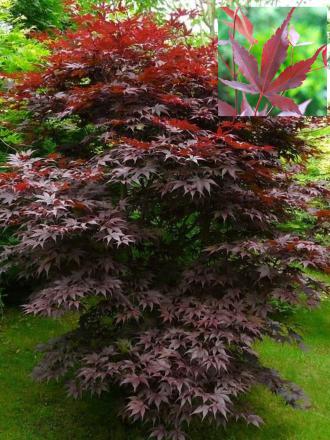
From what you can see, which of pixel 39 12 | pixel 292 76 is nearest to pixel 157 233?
pixel 292 76

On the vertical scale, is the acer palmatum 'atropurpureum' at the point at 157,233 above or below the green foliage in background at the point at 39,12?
below

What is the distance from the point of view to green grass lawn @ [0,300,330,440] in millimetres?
3139

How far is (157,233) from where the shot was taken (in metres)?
2.92

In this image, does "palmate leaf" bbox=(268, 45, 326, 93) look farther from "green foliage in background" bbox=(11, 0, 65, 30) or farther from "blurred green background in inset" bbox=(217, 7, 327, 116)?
"green foliage in background" bbox=(11, 0, 65, 30)

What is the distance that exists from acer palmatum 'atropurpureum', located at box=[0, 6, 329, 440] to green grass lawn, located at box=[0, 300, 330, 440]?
0.34 meters

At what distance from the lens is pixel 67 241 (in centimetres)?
271

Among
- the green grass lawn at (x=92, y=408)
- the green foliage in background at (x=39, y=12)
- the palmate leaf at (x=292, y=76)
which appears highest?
the green foliage in background at (x=39, y=12)

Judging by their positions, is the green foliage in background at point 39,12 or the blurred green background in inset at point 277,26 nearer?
the blurred green background in inset at point 277,26

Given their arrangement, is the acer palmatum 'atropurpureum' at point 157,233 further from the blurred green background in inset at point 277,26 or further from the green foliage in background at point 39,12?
the green foliage in background at point 39,12

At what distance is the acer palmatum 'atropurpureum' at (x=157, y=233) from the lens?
8.48 ft

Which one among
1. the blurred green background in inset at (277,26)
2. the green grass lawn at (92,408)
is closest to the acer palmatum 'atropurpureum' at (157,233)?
the blurred green background in inset at (277,26)

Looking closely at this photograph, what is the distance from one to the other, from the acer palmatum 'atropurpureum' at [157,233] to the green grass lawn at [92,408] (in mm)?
345

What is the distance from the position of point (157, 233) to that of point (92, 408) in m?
1.37

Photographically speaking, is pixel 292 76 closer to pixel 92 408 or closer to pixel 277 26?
pixel 277 26
